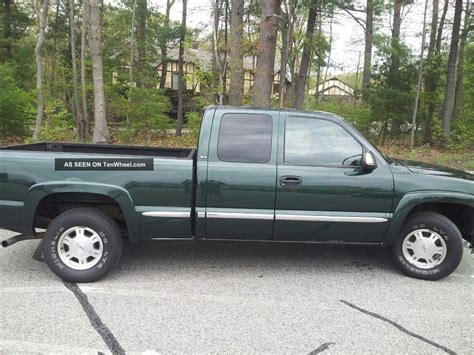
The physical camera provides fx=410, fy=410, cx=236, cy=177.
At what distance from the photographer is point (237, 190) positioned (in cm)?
408

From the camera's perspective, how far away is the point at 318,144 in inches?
168

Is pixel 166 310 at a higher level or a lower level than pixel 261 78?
lower

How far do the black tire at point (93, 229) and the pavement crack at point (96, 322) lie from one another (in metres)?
0.13

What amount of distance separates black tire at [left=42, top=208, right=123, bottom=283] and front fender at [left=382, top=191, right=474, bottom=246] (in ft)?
9.23

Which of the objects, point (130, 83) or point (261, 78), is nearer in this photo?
point (261, 78)

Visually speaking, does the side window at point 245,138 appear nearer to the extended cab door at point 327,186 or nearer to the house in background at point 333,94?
the extended cab door at point 327,186

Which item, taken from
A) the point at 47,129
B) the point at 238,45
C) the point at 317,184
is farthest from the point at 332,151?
the point at 47,129

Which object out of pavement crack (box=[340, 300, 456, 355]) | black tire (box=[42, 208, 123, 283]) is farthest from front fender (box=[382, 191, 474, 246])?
black tire (box=[42, 208, 123, 283])

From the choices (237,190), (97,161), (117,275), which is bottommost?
(117,275)

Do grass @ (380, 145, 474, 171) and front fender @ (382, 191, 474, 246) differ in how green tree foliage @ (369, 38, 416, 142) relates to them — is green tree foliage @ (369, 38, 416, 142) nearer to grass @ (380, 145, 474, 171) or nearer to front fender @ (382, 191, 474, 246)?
grass @ (380, 145, 474, 171)

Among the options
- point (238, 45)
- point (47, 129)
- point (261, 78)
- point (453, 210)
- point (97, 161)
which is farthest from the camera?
point (47, 129)

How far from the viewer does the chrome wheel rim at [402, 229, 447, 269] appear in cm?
433

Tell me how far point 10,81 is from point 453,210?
14.7 m

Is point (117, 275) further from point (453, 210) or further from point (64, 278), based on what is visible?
point (453, 210)
